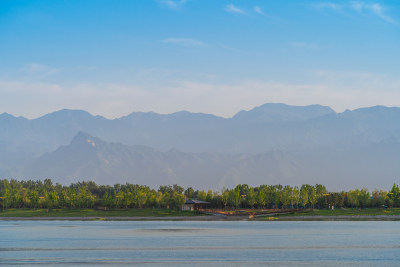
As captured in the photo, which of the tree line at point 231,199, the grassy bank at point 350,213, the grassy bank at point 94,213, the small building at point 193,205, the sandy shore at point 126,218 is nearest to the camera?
the grassy bank at point 350,213

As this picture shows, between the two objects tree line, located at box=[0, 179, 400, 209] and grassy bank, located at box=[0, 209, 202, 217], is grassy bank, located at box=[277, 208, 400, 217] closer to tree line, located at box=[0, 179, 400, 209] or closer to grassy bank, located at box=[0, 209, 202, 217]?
tree line, located at box=[0, 179, 400, 209]

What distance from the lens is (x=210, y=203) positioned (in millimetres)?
183500

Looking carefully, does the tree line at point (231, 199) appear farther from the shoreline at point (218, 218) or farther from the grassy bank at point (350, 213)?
the shoreline at point (218, 218)

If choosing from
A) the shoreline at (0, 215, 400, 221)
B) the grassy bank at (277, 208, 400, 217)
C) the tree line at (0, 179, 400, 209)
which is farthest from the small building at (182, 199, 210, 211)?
the grassy bank at (277, 208, 400, 217)
